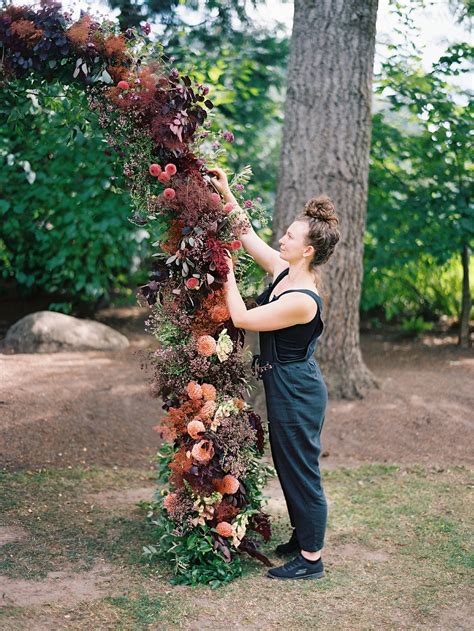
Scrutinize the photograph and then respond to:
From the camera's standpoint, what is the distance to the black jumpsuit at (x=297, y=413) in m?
3.84

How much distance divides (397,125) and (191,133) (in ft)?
17.9

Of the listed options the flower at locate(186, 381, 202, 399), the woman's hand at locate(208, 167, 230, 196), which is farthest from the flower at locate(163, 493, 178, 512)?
A: the woman's hand at locate(208, 167, 230, 196)

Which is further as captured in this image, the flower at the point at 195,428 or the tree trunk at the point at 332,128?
the tree trunk at the point at 332,128

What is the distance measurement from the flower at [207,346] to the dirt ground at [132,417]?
2.05 meters

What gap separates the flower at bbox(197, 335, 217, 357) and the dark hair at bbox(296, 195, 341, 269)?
0.62 metres

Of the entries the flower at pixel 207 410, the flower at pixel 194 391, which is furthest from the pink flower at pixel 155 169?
the flower at pixel 207 410

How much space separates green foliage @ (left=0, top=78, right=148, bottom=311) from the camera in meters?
8.16

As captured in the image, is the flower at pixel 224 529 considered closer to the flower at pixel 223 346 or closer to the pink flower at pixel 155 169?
the flower at pixel 223 346

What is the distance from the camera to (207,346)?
12.3 feet

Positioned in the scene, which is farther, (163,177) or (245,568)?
(245,568)

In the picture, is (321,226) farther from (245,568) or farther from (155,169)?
(245,568)

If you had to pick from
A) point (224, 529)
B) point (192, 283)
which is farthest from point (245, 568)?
point (192, 283)

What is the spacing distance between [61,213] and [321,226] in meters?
5.42

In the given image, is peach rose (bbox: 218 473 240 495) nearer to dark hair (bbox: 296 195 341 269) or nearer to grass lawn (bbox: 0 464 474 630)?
grass lawn (bbox: 0 464 474 630)
